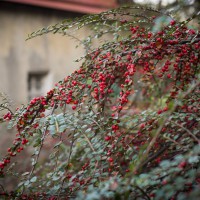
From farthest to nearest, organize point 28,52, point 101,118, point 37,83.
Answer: point 37,83, point 28,52, point 101,118

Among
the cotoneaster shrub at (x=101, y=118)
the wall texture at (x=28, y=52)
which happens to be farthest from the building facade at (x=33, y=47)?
the cotoneaster shrub at (x=101, y=118)

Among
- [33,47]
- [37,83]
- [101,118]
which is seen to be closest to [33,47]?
[33,47]

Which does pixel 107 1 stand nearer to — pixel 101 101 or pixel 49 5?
pixel 49 5

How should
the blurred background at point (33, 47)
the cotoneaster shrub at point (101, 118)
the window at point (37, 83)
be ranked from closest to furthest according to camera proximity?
the cotoneaster shrub at point (101, 118), the blurred background at point (33, 47), the window at point (37, 83)

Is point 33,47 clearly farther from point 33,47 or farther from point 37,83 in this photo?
point 37,83

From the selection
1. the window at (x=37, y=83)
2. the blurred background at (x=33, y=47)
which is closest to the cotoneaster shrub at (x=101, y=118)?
the blurred background at (x=33, y=47)

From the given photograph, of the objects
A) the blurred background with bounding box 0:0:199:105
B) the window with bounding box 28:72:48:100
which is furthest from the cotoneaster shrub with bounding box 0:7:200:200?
the window with bounding box 28:72:48:100

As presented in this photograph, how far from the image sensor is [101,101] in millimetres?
2047

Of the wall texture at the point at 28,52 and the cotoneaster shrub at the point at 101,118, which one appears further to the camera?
the wall texture at the point at 28,52

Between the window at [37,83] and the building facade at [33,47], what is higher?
the building facade at [33,47]

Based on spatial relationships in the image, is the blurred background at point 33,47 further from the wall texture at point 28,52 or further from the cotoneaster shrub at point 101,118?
the cotoneaster shrub at point 101,118

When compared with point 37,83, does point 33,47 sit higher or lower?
higher

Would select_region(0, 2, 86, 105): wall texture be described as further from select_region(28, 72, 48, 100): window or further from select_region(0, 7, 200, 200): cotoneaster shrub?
select_region(0, 7, 200, 200): cotoneaster shrub

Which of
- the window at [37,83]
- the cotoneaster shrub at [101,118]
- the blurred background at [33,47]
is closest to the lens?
the cotoneaster shrub at [101,118]
